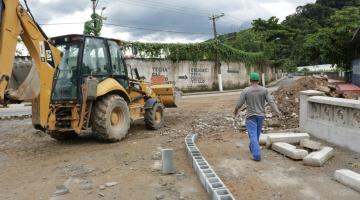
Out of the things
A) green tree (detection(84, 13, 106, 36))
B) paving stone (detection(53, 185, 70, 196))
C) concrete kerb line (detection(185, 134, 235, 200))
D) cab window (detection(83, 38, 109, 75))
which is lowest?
paving stone (detection(53, 185, 70, 196))

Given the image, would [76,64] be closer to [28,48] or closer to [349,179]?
[28,48]

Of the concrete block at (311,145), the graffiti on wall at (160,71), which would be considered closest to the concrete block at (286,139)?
the concrete block at (311,145)

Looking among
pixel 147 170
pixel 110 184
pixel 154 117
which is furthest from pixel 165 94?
pixel 110 184

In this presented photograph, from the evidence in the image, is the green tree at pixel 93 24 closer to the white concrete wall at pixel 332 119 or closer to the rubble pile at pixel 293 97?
the rubble pile at pixel 293 97

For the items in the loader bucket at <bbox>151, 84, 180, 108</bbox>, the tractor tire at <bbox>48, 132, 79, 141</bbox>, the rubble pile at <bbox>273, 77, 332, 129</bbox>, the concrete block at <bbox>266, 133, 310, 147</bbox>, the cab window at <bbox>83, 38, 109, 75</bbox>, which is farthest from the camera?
the loader bucket at <bbox>151, 84, 180, 108</bbox>

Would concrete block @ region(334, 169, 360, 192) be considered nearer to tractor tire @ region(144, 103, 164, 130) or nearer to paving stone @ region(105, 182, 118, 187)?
paving stone @ region(105, 182, 118, 187)

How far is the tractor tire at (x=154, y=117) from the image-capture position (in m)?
12.3

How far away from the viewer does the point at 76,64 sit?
32.7ft

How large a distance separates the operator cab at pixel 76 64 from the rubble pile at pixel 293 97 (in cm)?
549

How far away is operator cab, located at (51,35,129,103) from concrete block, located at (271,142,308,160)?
176 inches

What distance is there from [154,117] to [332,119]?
4.98 metres

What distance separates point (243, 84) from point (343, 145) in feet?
115

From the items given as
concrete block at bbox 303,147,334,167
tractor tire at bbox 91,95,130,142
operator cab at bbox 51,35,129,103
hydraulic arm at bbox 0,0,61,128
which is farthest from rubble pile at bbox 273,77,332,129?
hydraulic arm at bbox 0,0,61,128

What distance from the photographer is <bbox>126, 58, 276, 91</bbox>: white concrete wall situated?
3175 cm
